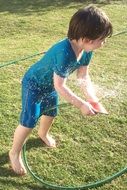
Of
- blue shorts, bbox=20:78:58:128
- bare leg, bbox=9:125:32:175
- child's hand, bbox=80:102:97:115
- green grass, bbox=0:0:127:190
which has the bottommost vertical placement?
green grass, bbox=0:0:127:190

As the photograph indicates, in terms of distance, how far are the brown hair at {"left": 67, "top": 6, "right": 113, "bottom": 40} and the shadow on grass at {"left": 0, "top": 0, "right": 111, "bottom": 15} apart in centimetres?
405

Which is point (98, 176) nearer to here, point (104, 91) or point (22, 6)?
point (104, 91)

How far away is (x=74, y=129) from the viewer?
3045mm

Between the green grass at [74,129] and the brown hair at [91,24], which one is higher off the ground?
the brown hair at [91,24]

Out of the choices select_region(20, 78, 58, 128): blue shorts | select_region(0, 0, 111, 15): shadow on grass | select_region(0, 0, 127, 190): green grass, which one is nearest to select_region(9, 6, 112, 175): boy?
select_region(20, 78, 58, 128): blue shorts

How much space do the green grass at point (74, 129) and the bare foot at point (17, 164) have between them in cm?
4

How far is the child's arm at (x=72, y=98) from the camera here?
2104 mm

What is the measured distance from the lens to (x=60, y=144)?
2.87 meters

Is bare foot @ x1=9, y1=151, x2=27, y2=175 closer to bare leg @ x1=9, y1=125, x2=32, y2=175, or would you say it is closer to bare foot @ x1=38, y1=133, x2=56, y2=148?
bare leg @ x1=9, y1=125, x2=32, y2=175

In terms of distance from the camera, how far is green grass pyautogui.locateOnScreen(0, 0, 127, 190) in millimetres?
2582

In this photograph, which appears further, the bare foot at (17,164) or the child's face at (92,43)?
the bare foot at (17,164)

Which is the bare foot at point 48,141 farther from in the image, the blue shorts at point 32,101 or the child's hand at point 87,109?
the child's hand at point 87,109

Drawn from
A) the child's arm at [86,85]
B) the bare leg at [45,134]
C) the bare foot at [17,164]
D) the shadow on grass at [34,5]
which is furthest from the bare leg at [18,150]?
the shadow on grass at [34,5]

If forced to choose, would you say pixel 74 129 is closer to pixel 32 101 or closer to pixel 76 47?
pixel 32 101
